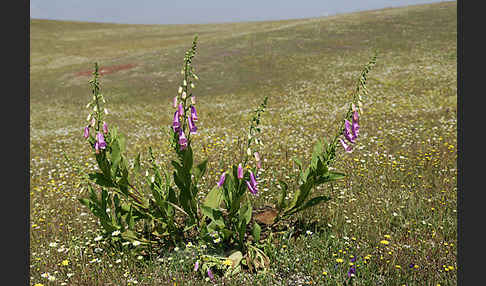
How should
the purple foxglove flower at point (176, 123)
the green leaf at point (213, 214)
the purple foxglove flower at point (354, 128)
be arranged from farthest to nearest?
the purple foxglove flower at point (354, 128) < the green leaf at point (213, 214) < the purple foxglove flower at point (176, 123)

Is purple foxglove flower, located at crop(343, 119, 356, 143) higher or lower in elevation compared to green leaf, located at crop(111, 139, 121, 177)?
higher

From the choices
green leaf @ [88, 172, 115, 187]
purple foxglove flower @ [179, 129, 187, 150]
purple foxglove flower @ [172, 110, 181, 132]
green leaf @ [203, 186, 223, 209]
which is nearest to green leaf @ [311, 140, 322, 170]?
green leaf @ [203, 186, 223, 209]

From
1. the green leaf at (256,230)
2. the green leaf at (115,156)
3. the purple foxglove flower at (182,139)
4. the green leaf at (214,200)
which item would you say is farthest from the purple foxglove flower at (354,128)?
the green leaf at (115,156)

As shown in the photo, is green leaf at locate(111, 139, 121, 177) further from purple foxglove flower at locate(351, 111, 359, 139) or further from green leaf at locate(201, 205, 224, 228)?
purple foxglove flower at locate(351, 111, 359, 139)

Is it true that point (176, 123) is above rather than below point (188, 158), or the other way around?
above

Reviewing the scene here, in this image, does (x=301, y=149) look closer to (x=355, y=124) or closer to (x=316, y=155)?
(x=316, y=155)

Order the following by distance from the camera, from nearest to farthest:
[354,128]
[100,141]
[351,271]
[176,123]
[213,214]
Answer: [351,271], [176,123], [100,141], [213,214], [354,128]

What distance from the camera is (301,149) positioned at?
11172mm

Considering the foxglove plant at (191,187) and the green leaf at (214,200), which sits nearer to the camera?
the foxglove plant at (191,187)

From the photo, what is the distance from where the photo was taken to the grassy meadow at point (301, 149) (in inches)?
195

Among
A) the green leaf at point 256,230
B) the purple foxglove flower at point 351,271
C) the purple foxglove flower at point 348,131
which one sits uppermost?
the purple foxglove flower at point 348,131

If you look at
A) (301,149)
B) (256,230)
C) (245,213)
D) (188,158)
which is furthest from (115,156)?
(301,149)

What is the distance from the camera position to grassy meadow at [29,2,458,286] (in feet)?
16.2

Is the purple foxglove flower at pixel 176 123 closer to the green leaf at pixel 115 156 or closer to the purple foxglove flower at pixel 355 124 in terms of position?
the green leaf at pixel 115 156
